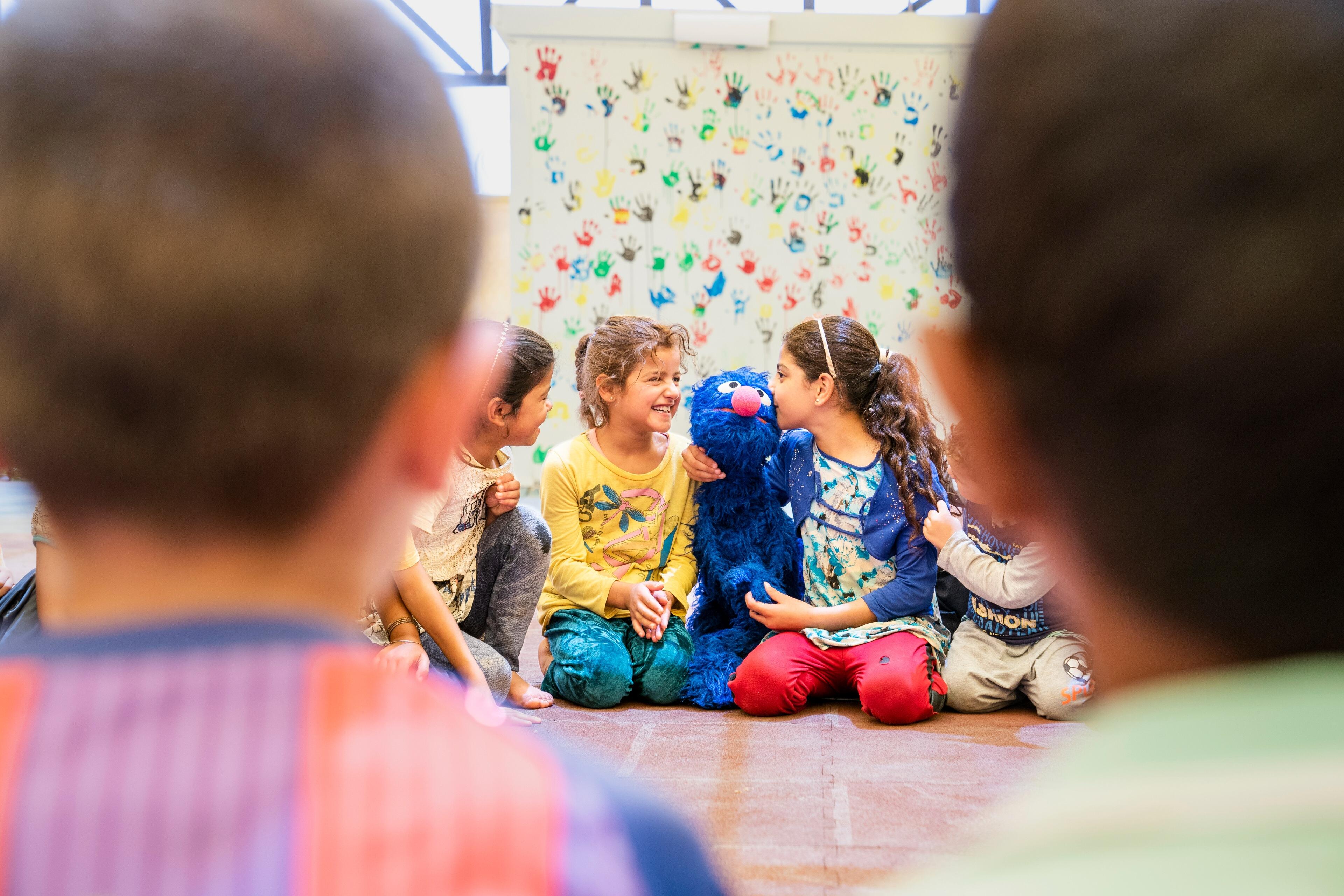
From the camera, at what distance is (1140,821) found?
286mm

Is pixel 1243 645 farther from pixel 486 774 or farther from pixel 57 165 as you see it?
pixel 57 165

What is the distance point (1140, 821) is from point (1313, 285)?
0.16 meters

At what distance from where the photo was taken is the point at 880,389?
228cm

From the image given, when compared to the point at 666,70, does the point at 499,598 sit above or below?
below

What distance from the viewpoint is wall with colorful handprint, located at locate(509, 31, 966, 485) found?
14.3 ft

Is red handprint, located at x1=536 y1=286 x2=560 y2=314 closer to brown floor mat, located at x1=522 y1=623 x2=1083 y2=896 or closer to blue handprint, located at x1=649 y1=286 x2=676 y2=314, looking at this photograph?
blue handprint, located at x1=649 y1=286 x2=676 y2=314

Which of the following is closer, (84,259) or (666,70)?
(84,259)

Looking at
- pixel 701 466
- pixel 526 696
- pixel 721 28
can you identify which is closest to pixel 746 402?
pixel 701 466

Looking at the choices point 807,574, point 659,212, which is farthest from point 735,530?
point 659,212

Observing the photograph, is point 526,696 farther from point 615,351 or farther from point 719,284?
point 719,284

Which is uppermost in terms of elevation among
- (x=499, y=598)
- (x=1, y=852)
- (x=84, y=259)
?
(x=84, y=259)

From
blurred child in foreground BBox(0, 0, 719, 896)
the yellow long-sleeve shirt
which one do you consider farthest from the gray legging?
blurred child in foreground BBox(0, 0, 719, 896)

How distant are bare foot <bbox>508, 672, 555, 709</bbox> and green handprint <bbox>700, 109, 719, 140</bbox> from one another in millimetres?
2957

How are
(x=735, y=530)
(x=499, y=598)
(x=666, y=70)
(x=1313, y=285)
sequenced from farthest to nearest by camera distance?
(x=666, y=70)
(x=735, y=530)
(x=499, y=598)
(x=1313, y=285)
